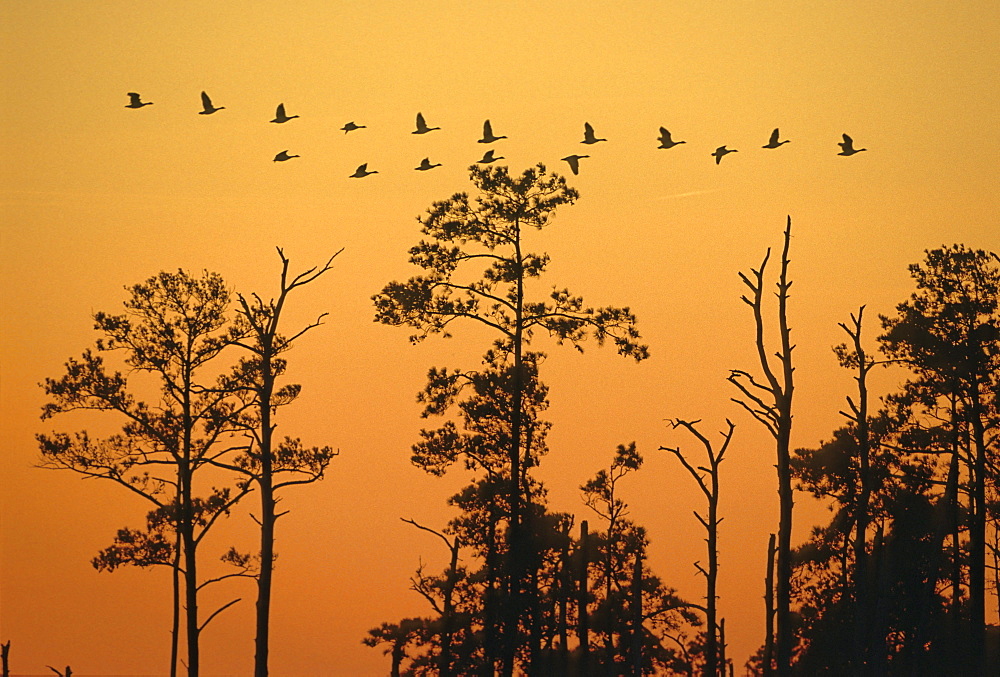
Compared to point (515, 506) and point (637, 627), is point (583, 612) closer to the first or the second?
point (637, 627)

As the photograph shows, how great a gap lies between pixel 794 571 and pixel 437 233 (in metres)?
22.6

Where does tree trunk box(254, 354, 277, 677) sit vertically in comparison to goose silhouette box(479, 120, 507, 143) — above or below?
below

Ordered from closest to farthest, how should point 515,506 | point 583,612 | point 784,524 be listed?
point 784,524 → point 515,506 → point 583,612

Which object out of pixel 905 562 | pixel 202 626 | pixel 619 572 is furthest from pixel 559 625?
pixel 202 626

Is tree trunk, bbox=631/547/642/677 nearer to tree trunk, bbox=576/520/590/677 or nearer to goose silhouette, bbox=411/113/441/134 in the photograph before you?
tree trunk, bbox=576/520/590/677

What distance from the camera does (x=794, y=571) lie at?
51.6 meters

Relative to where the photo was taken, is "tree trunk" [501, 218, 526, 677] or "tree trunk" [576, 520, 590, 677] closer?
"tree trunk" [501, 218, 526, 677]

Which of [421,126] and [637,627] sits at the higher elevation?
[421,126]

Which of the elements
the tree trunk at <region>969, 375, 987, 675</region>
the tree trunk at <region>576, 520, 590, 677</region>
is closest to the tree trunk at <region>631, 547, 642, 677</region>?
the tree trunk at <region>576, 520, 590, 677</region>

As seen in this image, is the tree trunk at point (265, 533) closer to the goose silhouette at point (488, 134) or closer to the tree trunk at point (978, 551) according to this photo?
the goose silhouette at point (488, 134)

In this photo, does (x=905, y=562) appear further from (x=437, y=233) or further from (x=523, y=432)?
(x=437, y=233)

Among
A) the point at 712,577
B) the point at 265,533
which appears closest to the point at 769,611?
the point at 712,577

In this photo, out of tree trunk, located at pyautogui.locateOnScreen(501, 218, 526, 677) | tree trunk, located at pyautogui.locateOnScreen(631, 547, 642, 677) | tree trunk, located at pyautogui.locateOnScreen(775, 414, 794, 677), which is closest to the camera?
tree trunk, located at pyautogui.locateOnScreen(775, 414, 794, 677)

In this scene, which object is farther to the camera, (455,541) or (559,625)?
(559,625)
